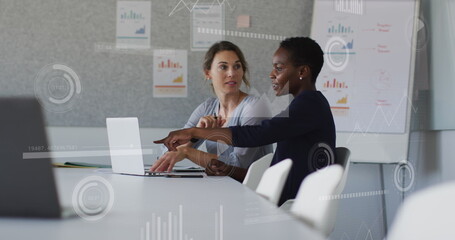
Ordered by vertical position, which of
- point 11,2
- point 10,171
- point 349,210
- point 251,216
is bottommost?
point 349,210

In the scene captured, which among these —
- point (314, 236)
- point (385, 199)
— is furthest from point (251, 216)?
point (385, 199)

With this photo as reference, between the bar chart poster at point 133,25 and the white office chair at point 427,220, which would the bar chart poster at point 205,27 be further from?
the white office chair at point 427,220

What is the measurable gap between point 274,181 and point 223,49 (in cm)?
33

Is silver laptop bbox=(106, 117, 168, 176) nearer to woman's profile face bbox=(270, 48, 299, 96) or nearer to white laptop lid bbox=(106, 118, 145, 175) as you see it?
white laptop lid bbox=(106, 118, 145, 175)

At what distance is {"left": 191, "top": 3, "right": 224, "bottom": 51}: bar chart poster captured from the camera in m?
1.21

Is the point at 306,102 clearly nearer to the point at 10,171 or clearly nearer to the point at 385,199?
the point at 385,199

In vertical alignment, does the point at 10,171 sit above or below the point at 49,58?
below

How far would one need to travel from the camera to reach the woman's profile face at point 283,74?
1.28 meters

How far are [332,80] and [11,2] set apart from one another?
0.83 metres

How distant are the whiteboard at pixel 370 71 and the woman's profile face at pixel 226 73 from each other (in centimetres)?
33

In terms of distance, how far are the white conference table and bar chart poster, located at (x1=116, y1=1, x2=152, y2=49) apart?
288 mm

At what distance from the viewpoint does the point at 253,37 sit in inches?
50.3
